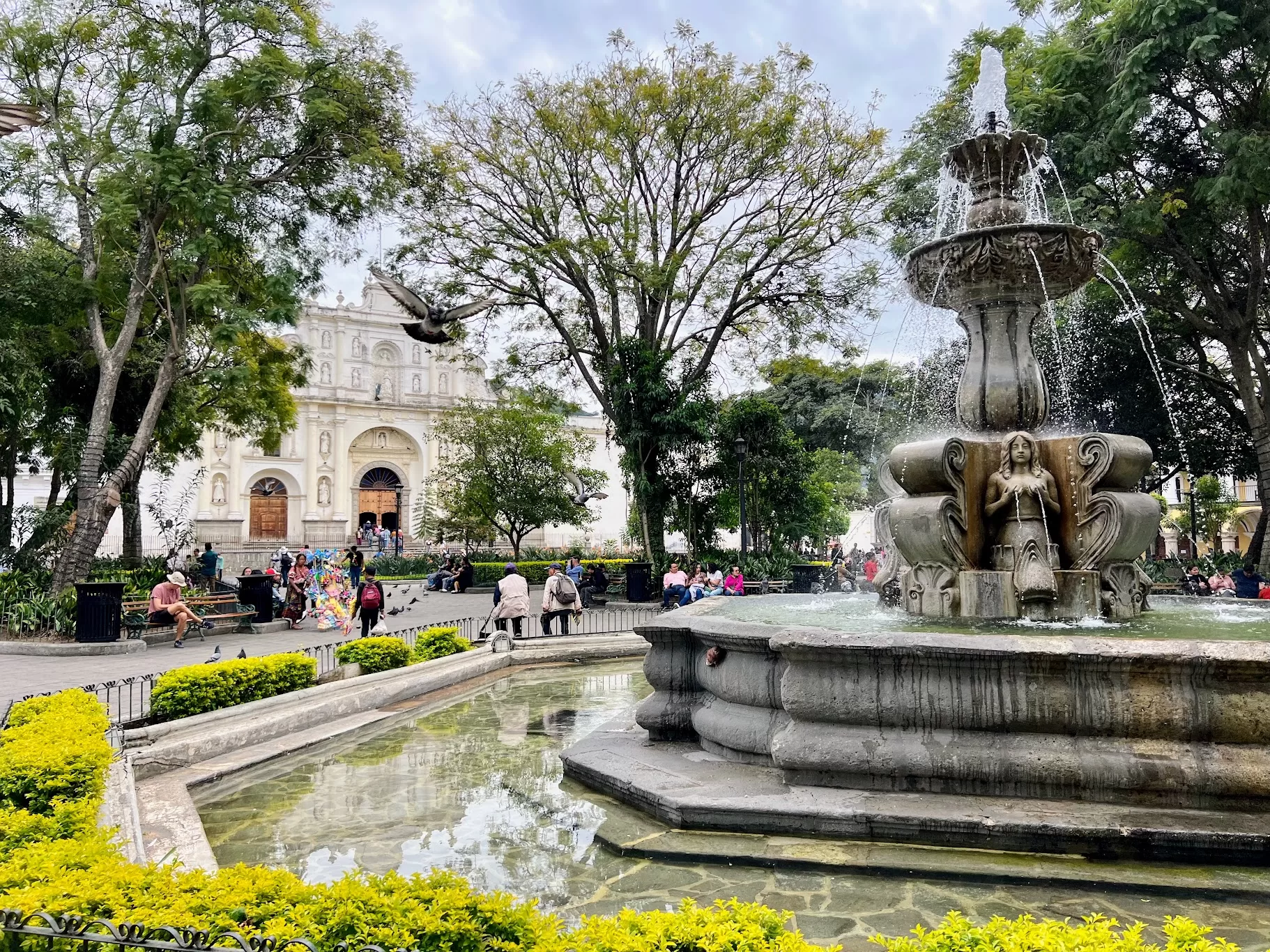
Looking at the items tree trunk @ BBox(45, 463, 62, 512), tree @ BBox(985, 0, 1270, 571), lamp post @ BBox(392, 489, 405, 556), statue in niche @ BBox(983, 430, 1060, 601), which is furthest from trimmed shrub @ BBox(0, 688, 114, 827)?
lamp post @ BBox(392, 489, 405, 556)

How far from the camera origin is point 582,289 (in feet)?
67.1

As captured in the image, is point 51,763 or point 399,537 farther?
point 399,537

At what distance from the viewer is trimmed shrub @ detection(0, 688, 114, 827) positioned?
4.09 metres

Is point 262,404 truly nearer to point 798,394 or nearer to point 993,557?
point 993,557

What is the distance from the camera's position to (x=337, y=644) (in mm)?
10219

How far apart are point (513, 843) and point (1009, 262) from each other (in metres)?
5.83

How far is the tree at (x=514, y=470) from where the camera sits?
105ft

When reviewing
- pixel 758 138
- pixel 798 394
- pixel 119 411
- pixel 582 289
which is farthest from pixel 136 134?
pixel 798 394

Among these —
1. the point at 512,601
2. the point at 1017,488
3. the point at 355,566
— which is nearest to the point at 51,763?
the point at 1017,488

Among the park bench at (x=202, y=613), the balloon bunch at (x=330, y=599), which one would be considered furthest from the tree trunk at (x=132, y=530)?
the balloon bunch at (x=330, y=599)

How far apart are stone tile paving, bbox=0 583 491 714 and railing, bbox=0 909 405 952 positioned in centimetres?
630

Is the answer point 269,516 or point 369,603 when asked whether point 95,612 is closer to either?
point 369,603

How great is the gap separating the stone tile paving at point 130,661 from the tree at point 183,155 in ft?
9.76

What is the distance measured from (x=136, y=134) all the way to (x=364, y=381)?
1339 inches
